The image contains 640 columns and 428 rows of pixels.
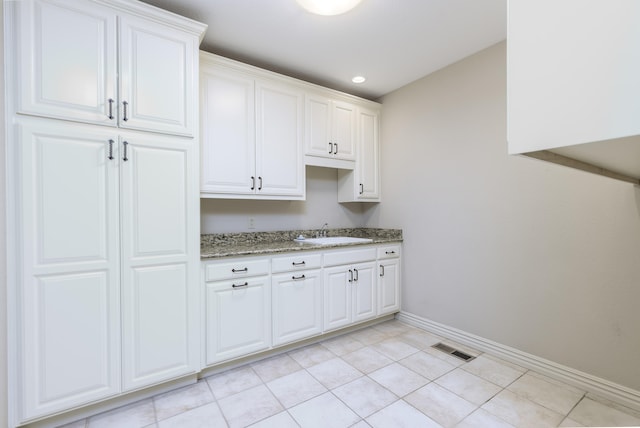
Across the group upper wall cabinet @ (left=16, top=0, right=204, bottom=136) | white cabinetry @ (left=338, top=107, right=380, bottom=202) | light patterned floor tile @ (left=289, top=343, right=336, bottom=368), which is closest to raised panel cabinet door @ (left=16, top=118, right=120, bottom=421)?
upper wall cabinet @ (left=16, top=0, right=204, bottom=136)

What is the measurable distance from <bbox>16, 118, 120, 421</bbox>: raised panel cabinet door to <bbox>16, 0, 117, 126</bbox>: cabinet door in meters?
0.10

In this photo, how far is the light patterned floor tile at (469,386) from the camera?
191cm

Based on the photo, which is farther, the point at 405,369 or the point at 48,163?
the point at 405,369

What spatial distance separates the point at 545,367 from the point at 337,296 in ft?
5.43

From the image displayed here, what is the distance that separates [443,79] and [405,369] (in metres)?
2.61

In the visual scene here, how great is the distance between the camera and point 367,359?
2.43 meters

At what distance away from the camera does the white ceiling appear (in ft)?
6.53

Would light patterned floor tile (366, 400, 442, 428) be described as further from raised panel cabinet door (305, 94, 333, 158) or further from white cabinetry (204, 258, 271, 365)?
raised panel cabinet door (305, 94, 333, 158)

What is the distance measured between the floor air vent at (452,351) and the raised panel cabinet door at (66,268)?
8.01ft

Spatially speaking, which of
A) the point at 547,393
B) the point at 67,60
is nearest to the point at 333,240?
the point at 547,393

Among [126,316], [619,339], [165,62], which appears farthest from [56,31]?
[619,339]

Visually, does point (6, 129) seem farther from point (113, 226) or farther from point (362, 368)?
point (362, 368)

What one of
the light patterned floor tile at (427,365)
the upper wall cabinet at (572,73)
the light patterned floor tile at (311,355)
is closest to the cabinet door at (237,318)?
the light patterned floor tile at (311,355)

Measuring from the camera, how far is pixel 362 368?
2281mm
